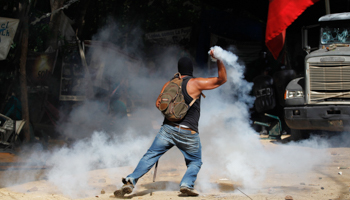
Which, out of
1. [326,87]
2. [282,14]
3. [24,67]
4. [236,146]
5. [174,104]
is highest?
[282,14]

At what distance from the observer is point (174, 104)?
12.7ft

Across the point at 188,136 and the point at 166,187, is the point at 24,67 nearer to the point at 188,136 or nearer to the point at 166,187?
the point at 166,187

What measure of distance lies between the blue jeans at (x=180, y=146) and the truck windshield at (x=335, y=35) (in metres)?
5.00

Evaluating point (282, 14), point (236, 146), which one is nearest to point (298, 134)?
point (236, 146)

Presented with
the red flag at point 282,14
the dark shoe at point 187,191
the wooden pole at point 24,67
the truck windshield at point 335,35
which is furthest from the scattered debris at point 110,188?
the red flag at point 282,14

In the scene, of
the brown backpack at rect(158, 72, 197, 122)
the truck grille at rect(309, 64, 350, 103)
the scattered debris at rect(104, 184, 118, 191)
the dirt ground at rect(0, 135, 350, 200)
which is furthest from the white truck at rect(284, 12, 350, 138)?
the scattered debris at rect(104, 184, 118, 191)

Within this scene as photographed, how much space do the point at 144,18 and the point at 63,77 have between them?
5931mm

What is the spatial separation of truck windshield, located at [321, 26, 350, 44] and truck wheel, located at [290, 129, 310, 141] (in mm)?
2020

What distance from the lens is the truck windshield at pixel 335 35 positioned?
24.1 feet

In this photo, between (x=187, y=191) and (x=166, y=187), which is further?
(x=166, y=187)

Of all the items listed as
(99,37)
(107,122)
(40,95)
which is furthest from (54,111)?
(99,37)

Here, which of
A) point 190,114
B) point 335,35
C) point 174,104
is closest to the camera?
point 174,104

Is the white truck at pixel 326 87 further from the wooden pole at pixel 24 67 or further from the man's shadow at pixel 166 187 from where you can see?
the wooden pole at pixel 24 67

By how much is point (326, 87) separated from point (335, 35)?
4.46 feet
